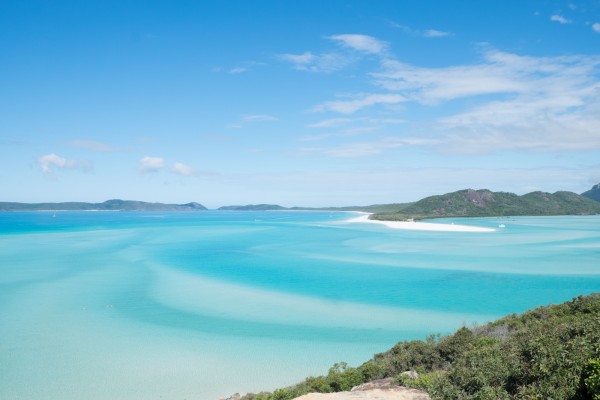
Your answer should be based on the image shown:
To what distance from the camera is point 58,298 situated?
78.0ft

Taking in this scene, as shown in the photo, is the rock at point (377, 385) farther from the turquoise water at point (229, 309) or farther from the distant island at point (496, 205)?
the distant island at point (496, 205)

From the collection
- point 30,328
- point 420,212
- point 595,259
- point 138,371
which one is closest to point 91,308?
point 30,328

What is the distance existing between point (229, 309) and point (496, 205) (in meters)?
150

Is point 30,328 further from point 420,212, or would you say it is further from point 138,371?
point 420,212

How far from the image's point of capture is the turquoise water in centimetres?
1331

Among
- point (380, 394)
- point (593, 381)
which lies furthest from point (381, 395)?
point (593, 381)

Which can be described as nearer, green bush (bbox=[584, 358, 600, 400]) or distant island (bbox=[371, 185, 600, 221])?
green bush (bbox=[584, 358, 600, 400])

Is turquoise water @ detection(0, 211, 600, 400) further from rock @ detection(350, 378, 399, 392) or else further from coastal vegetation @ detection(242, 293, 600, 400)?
rock @ detection(350, 378, 399, 392)

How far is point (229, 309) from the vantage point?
21453 millimetres

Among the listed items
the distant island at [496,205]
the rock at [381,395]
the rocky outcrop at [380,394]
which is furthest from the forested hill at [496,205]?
the rock at [381,395]

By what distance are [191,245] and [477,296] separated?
39582 millimetres

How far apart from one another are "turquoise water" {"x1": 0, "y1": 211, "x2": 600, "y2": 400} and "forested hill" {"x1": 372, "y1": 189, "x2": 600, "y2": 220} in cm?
10210

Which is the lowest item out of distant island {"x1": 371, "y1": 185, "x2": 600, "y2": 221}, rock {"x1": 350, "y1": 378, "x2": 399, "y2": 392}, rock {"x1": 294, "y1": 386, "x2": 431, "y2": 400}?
rock {"x1": 350, "y1": 378, "x2": 399, "y2": 392}

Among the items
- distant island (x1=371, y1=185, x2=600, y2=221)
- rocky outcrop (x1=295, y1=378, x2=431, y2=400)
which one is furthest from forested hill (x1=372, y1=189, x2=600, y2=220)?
rocky outcrop (x1=295, y1=378, x2=431, y2=400)
